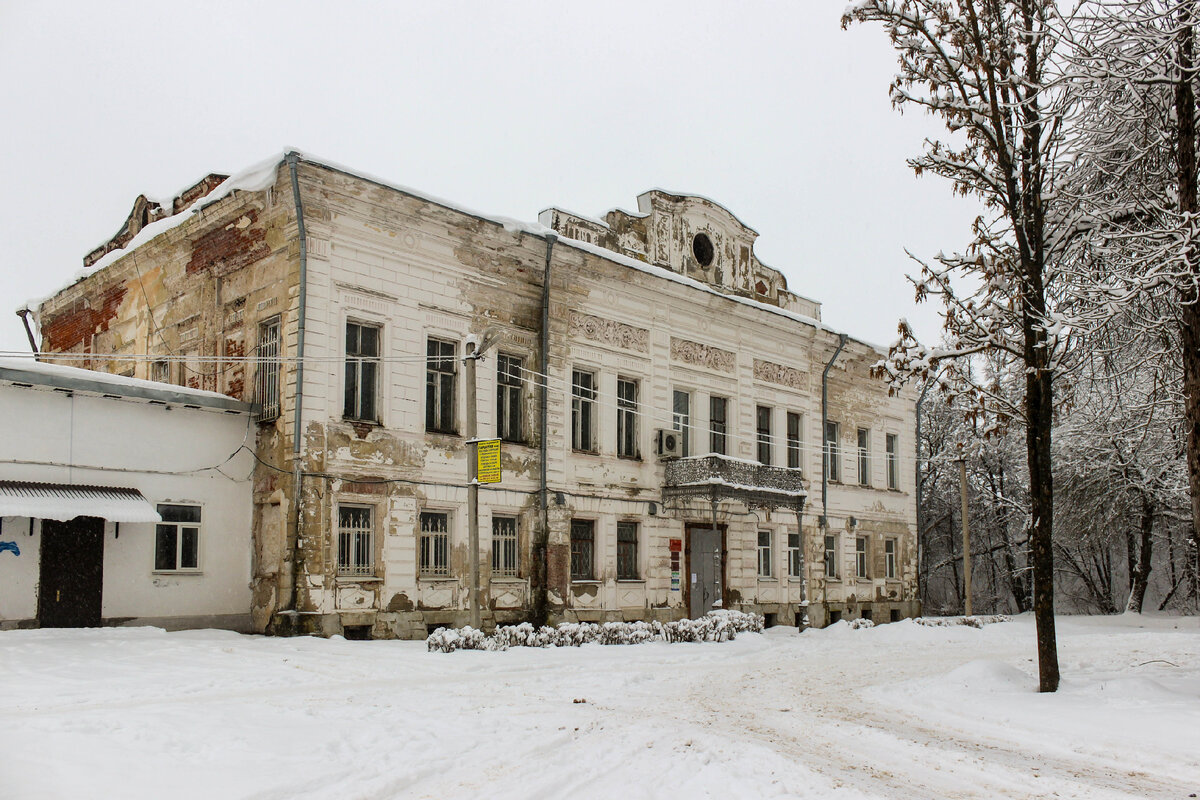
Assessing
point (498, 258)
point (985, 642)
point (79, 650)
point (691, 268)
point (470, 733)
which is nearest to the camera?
point (470, 733)

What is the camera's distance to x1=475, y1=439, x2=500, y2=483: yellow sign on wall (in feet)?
54.5

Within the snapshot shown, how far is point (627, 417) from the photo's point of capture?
2375 centimetres

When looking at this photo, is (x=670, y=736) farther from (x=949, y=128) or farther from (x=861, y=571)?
(x=861, y=571)

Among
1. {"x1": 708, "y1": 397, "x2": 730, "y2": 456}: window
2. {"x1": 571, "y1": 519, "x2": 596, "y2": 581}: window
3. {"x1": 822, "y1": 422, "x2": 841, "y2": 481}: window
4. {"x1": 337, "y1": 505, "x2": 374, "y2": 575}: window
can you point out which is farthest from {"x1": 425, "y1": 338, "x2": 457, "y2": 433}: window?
{"x1": 822, "y1": 422, "x2": 841, "y2": 481}: window

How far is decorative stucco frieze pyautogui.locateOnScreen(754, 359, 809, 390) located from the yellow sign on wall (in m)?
11.9

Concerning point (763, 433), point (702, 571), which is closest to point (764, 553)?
point (702, 571)

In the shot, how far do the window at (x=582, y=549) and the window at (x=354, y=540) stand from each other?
5180mm

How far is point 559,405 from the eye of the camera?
21641 millimetres

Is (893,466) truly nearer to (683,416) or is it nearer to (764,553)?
(764,553)

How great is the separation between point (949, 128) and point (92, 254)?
2197 cm

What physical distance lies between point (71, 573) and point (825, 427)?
20.4 m

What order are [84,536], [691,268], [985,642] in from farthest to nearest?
[691,268] < [985,642] < [84,536]

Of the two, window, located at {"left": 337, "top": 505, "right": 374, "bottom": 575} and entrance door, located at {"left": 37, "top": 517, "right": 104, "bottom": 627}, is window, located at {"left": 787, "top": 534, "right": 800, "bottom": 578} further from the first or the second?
entrance door, located at {"left": 37, "top": 517, "right": 104, "bottom": 627}

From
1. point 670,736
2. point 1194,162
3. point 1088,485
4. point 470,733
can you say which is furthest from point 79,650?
point 1088,485
